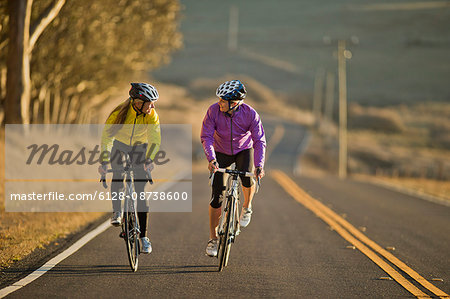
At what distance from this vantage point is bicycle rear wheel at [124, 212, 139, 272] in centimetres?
779

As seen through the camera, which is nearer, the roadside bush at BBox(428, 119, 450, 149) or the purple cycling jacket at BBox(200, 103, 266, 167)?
the purple cycling jacket at BBox(200, 103, 266, 167)

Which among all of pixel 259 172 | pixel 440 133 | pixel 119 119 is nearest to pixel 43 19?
pixel 119 119

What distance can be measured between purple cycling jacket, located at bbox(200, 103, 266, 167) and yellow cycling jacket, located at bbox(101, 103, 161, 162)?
0.61 meters

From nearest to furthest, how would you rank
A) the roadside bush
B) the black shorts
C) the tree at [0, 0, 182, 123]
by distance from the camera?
the black shorts
the tree at [0, 0, 182, 123]
the roadside bush

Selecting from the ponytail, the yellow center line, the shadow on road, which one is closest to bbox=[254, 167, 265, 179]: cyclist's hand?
the shadow on road

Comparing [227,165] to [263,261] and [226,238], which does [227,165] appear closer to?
[226,238]

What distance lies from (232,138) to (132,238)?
5.70ft

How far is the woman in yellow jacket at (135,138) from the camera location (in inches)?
303

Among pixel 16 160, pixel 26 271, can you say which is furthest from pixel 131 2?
pixel 26 271

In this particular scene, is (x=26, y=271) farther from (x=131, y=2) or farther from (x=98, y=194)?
(x=131, y=2)

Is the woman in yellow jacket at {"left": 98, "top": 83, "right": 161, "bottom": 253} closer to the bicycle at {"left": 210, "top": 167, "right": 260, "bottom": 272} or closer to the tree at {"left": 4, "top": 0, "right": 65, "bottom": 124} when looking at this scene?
the bicycle at {"left": 210, "top": 167, "right": 260, "bottom": 272}

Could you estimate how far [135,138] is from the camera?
8.03 m

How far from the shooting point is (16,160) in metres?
16.4

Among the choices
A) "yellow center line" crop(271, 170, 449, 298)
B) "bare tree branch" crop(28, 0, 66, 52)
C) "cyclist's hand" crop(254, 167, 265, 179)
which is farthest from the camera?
"bare tree branch" crop(28, 0, 66, 52)
